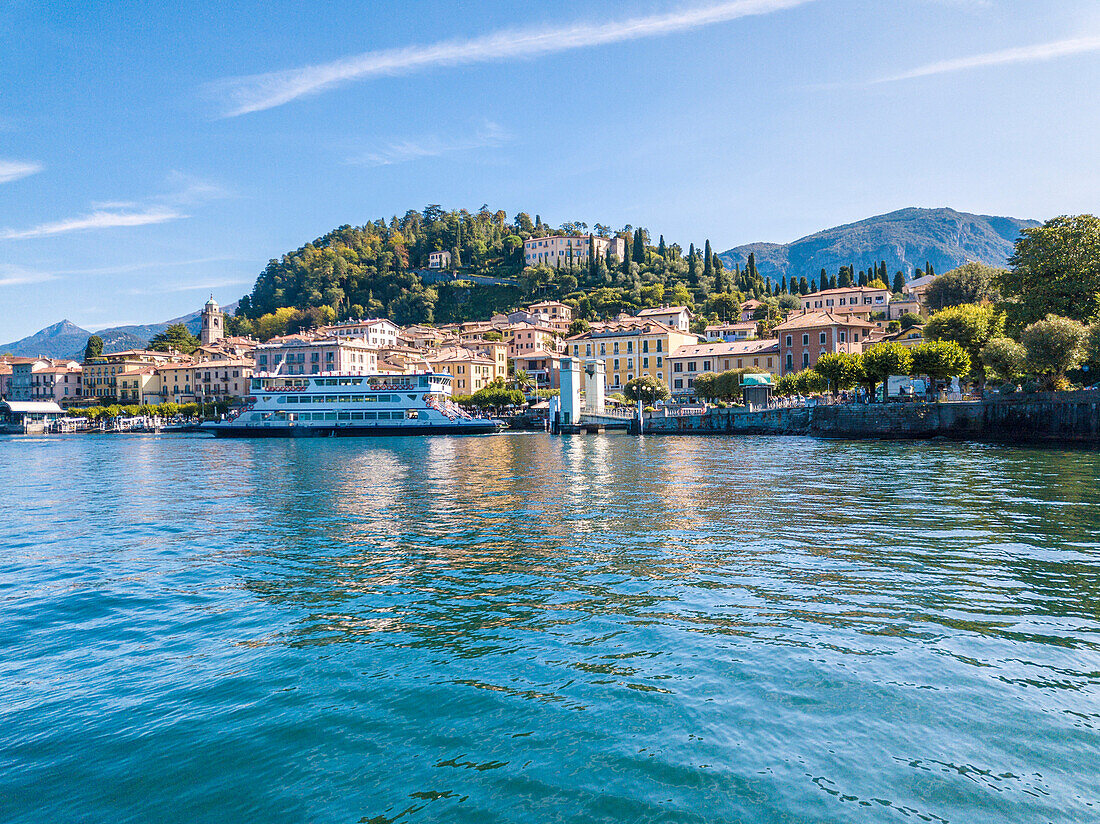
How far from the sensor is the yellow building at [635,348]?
272ft

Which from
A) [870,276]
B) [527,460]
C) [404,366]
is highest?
[870,276]

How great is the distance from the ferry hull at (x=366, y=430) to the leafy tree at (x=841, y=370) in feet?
97.9

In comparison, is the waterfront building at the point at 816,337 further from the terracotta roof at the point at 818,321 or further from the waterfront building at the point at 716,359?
the waterfront building at the point at 716,359

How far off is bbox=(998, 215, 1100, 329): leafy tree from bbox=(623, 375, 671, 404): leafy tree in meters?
38.1

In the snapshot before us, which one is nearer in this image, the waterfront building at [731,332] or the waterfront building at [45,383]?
the waterfront building at [731,332]

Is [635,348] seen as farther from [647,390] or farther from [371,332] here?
[371,332]

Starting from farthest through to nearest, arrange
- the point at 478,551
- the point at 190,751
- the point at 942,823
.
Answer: the point at 478,551 → the point at 190,751 → the point at 942,823

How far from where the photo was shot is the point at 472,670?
6.74 meters

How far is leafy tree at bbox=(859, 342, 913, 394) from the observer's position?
1817 inches

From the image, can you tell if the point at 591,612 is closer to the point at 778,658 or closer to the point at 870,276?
the point at 778,658

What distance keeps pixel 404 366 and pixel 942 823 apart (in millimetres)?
93980

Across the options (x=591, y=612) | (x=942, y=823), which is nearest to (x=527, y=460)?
(x=591, y=612)

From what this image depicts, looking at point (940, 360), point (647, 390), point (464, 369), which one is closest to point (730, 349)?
point (647, 390)

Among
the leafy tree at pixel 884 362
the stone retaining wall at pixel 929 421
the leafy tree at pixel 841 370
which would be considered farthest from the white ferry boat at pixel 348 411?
the leafy tree at pixel 884 362
